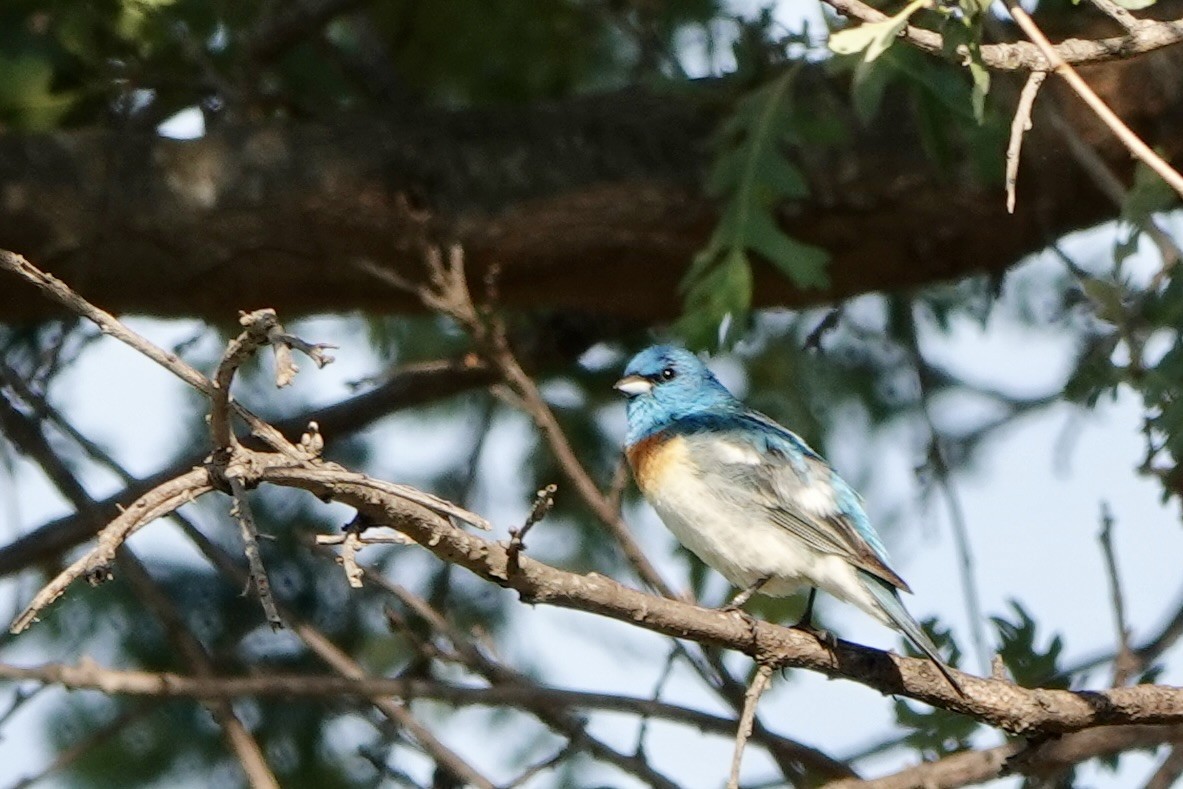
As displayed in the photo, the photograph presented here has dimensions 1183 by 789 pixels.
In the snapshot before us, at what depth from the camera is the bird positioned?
4.21 m

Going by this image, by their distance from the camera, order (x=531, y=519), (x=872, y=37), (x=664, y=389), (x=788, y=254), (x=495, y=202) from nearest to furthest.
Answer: (x=531, y=519)
(x=872, y=37)
(x=788, y=254)
(x=664, y=389)
(x=495, y=202)

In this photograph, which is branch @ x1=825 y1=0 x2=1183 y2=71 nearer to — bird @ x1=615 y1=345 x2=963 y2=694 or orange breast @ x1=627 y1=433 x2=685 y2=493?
bird @ x1=615 y1=345 x2=963 y2=694

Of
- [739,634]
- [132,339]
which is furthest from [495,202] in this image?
[132,339]

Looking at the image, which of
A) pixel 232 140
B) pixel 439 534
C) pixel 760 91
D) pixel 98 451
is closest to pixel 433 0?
pixel 232 140

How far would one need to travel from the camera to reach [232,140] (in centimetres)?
511

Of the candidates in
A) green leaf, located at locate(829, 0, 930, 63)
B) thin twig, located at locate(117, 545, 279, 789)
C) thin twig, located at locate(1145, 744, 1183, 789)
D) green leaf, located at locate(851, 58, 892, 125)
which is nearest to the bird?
thin twig, located at locate(1145, 744, 1183, 789)

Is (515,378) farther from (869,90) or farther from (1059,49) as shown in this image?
(1059,49)

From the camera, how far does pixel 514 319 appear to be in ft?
19.6

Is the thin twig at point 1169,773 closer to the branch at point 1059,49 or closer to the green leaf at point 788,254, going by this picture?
the green leaf at point 788,254

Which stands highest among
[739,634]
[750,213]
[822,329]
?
[822,329]

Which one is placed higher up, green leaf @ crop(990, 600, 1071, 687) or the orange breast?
the orange breast

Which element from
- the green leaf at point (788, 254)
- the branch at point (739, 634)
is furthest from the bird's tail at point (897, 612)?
the green leaf at point (788, 254)

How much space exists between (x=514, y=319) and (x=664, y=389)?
1.11 m

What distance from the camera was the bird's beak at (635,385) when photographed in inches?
196
